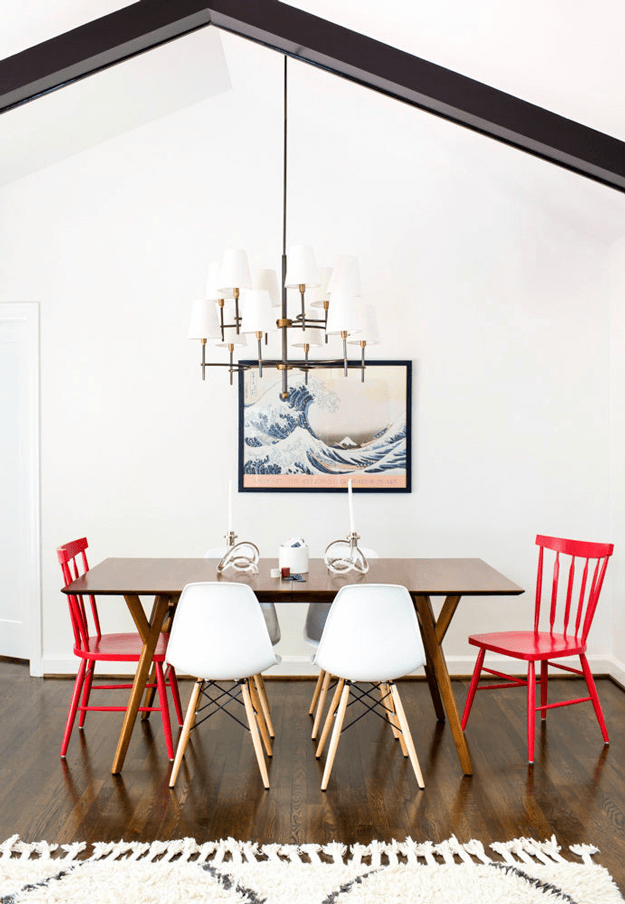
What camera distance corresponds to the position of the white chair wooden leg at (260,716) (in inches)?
126

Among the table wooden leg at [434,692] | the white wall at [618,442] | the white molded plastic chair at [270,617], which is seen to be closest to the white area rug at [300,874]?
the table wooden leg at [434,692]

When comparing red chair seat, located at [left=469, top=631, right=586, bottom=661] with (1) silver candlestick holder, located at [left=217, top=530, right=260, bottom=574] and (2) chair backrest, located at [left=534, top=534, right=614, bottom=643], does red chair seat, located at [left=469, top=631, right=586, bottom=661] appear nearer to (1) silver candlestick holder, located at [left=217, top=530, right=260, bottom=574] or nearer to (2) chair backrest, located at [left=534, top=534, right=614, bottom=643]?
(2) chair backrest, located at [left=534, top=534, right=614, bottom=643]

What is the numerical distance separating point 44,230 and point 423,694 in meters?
3.38

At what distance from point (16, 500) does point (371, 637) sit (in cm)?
277

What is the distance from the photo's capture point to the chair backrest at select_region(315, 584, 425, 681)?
2830 millimetres

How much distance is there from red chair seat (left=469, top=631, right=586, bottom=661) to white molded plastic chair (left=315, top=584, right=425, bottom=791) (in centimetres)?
60

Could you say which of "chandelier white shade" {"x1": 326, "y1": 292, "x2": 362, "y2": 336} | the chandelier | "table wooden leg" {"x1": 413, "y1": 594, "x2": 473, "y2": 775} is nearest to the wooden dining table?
"table wooden leg" {"x1": 413, "y1": 594, "x2": 473, "y2": 775}

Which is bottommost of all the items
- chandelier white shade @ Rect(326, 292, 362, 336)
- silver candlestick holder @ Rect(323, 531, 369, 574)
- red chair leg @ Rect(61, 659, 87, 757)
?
red chair leg @ Rect(61, 659, 87, 757)

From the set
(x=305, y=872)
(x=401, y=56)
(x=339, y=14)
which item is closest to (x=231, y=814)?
(x=305, y=872)

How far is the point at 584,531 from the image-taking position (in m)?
4.33

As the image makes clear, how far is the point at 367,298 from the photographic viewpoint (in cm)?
434

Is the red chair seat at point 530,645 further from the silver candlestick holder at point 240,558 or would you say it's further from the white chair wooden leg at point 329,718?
the silver candlestick holder at point 240,558

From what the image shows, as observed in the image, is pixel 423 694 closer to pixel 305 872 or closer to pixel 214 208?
pixel 305 872

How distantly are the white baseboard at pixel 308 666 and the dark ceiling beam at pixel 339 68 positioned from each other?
2.68 meters
